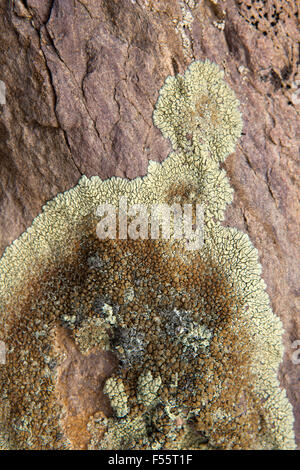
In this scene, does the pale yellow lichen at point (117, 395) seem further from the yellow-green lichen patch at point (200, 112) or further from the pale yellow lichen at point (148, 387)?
the yellow-green lichen patch at point (200, 112)

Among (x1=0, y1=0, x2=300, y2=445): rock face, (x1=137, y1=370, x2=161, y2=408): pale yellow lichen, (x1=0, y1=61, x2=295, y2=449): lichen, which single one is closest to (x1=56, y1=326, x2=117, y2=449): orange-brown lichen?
(x1=0, y1=61, x2=295, y2=449): lichen

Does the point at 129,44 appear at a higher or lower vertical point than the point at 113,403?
higher

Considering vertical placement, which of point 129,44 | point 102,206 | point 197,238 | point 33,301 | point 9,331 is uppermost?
point 129,44

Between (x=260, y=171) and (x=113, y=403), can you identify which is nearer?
(x=113, y=403)

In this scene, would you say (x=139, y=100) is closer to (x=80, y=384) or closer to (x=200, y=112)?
(x=200, y=112)

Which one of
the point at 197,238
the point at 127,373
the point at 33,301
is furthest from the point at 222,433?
the point at 33,301
